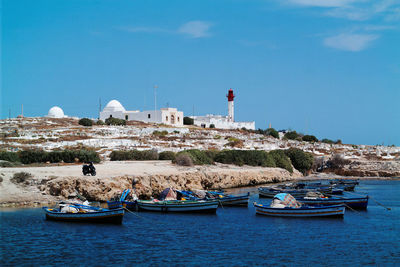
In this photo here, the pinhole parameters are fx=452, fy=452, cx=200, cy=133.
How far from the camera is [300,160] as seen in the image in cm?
5900

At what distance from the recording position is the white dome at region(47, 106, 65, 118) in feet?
347

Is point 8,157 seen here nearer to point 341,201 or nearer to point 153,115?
point 341,201

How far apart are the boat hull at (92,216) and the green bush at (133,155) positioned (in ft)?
81.1

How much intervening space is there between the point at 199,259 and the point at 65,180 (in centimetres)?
1403

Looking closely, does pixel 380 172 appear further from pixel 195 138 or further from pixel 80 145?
pixel 80 145

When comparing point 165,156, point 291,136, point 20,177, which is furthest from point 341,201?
point 291,136

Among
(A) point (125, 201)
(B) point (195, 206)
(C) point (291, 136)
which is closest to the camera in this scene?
(B) point (195, 206)

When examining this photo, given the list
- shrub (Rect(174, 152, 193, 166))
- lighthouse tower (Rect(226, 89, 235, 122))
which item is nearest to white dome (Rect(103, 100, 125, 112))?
lighthouse tower (Rect(226, 89, 235, 122))

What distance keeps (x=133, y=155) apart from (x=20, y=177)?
20.4 meters

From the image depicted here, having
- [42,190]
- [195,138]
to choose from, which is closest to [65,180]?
[42,190]

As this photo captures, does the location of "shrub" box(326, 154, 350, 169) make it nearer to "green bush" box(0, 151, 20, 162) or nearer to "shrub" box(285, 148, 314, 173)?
"shrub" box(285, 148, 314, 173)

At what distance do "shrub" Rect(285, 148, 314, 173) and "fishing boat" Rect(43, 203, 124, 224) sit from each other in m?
41.3

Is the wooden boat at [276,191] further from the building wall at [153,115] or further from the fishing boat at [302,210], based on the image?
the building wall at [153,115]

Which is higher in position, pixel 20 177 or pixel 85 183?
pixel 20 177
